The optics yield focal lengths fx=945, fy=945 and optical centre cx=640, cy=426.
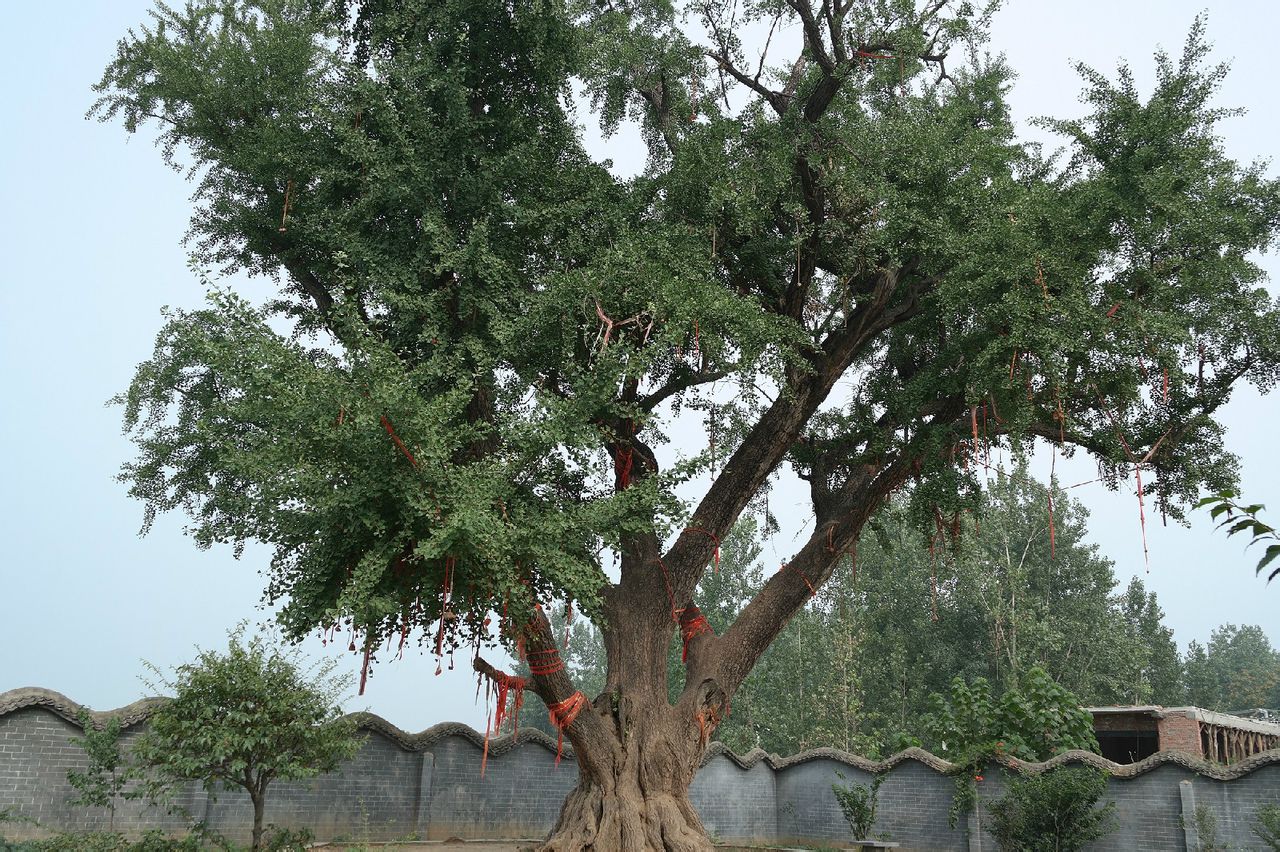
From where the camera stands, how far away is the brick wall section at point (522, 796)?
35.3 feet

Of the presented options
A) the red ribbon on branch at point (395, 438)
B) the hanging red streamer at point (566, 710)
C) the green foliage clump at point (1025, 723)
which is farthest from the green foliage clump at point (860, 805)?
the red ribbon on branch at point (395, 438)

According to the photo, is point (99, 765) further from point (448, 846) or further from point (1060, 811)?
point (1060, 811)

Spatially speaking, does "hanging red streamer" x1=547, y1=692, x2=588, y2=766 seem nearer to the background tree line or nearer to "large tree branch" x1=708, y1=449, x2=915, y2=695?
"large tree branch" x1=708, y1=449, x2=915, y2=695

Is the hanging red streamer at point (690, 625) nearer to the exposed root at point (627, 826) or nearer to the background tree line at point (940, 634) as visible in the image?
the exposed root at point (627, 826)

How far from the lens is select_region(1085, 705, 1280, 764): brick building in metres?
16.1

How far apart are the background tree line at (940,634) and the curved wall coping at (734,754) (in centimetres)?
1036

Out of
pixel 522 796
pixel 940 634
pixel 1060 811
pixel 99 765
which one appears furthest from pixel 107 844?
pixel 940 634

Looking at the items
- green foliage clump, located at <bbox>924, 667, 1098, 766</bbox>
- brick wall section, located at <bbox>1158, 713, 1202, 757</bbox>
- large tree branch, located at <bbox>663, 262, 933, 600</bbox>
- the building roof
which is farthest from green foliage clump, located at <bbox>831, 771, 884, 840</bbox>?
large tree branch, located at <bbox>663, 262, 933, 600</bbox>

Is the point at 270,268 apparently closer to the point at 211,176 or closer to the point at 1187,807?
the point at 211,176

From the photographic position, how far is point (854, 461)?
13344 mm

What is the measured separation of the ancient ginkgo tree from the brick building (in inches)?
242

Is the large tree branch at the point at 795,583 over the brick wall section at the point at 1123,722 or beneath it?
over

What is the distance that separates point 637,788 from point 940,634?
24.3 m

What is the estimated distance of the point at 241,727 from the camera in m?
9.20
